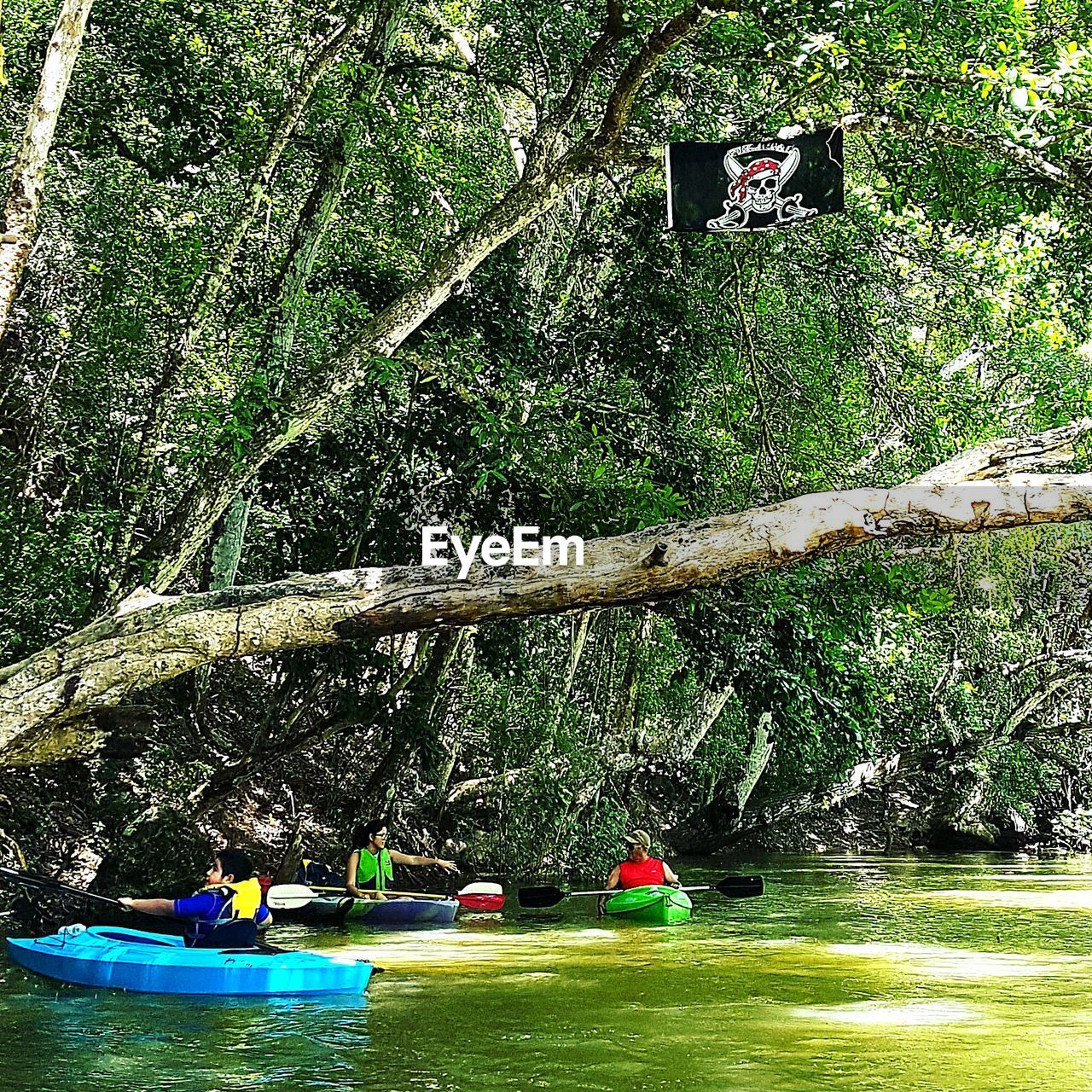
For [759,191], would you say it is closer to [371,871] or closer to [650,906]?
[650,906]

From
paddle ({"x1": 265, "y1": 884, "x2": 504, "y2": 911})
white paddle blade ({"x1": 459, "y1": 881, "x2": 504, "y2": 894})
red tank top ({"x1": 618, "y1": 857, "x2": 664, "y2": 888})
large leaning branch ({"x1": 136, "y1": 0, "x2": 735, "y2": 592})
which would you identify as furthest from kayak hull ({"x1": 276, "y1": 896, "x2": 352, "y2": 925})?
large leaning branch ({"x1": 136, "y1": 0, "x2": 735, "y2": 592})

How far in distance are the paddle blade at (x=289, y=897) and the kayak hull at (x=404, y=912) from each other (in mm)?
440

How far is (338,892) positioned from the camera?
1271 cm

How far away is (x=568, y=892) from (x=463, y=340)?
584cm

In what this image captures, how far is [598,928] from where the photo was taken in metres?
12.7

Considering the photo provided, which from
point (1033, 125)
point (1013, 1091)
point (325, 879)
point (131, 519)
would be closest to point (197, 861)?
point (325, 879)

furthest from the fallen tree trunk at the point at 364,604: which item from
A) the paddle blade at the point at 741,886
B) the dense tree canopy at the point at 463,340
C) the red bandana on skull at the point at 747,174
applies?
the paddle blade at the point at 741,886

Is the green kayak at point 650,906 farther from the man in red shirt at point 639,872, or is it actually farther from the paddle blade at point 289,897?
the paddle blade at point 289,897

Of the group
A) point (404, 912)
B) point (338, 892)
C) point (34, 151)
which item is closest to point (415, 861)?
point (338, 892)

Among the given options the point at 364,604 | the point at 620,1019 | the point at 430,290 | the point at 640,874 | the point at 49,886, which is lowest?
the point at 620,1019

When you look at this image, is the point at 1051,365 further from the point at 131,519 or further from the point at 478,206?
the point at 131,519

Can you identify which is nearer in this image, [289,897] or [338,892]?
[289,897]

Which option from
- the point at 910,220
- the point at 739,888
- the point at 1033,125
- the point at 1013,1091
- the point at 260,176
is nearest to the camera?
the point at 1013,1091

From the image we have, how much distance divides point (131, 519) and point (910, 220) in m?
7.40
